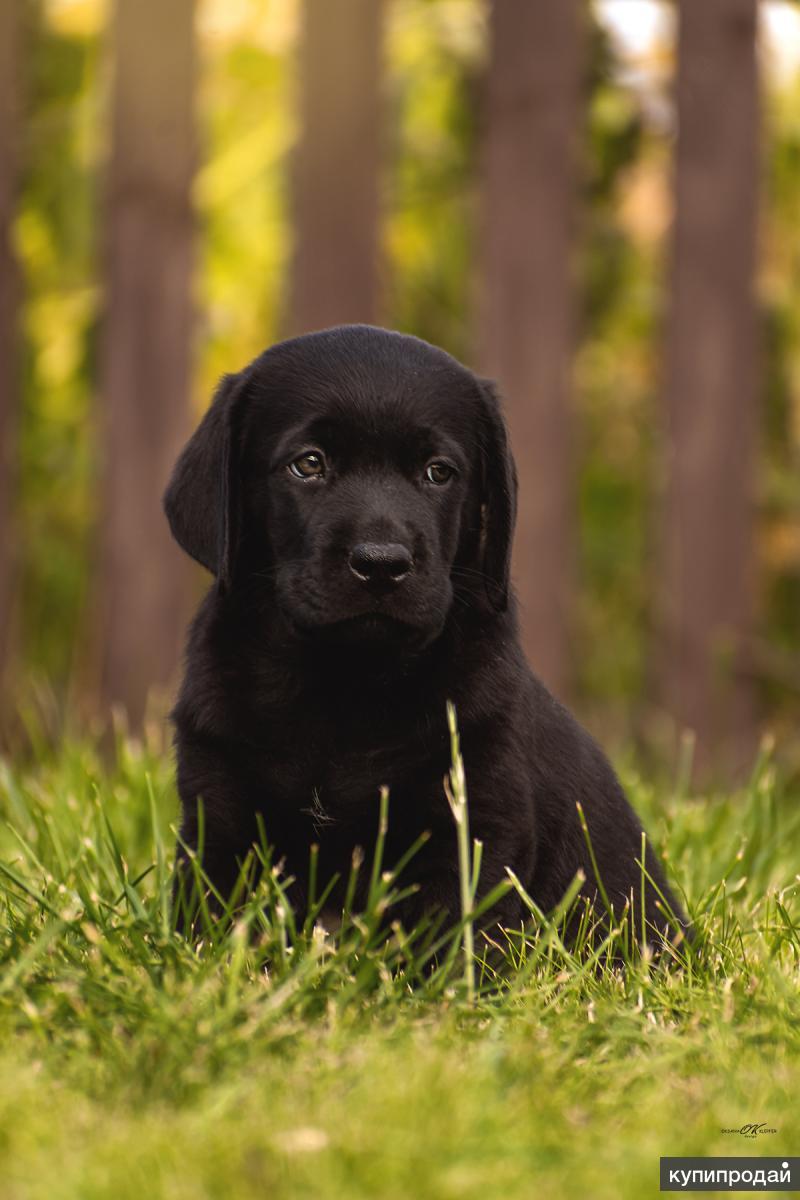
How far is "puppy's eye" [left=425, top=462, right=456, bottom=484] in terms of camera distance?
10.1ft

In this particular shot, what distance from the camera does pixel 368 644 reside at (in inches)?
115

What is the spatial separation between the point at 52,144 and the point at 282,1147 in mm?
5673

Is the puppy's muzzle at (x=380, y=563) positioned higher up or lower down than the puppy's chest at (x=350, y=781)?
higher up

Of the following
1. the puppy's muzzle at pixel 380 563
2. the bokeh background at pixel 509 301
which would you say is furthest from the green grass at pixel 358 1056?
the bokeh background at pixel 509 301

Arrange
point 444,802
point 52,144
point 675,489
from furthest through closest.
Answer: point 52,144
point 675,489
point 444,802

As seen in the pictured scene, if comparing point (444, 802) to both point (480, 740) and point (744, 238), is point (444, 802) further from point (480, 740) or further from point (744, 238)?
point (744, 238)

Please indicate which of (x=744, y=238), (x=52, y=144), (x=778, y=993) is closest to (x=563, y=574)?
(x=744, y=238)

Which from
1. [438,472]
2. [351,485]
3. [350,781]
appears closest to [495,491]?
[438,472]

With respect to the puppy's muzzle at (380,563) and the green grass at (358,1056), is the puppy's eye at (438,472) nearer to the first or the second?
the puppy's muzzle at (380,563)

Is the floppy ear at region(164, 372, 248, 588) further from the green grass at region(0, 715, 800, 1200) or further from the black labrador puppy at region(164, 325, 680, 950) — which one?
the green grass at region(0, 715, 800, 1200)

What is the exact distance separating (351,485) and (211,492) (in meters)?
0.29

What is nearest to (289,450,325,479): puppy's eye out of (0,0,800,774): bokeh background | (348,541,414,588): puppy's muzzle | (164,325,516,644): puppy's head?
(164,325,516,644): puppy's head

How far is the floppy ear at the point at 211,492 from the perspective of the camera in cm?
307

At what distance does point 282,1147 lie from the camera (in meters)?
1.90
